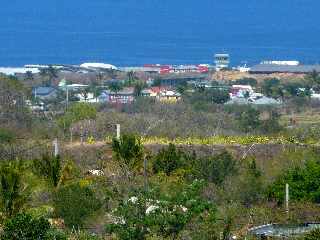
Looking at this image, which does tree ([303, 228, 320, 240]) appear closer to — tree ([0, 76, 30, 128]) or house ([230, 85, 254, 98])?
tree ([0, 76, 30, 128])

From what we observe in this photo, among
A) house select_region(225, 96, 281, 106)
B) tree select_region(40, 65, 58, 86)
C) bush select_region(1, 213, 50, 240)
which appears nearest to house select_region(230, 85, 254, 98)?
house select_region(225, 96, 281, 106)

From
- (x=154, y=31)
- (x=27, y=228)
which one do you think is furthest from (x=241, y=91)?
(x=154, y=31)

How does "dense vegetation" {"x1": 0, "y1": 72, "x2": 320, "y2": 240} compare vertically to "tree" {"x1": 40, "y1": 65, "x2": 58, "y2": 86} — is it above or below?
below

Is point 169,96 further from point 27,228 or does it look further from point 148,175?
point 27,228

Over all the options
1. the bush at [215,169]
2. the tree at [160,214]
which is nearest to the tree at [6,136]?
the bush at [215,169]

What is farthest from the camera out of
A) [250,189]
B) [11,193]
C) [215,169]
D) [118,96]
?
[118,96]

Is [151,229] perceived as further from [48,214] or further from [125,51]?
[125,51]
